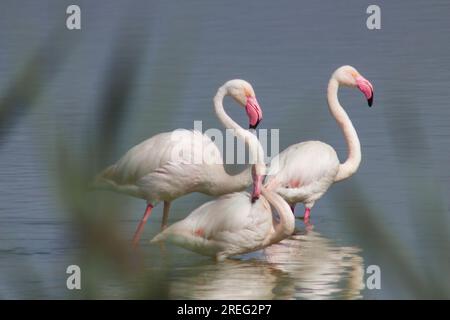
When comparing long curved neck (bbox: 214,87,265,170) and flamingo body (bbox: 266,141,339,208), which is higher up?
long curved neck (bbox: 214,87,265,170)

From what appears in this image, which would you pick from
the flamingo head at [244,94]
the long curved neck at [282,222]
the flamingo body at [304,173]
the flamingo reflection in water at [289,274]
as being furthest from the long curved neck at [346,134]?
the long curved neck at [282,222]

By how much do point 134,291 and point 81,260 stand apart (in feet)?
0.31

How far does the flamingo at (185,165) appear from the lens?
6.89 meters

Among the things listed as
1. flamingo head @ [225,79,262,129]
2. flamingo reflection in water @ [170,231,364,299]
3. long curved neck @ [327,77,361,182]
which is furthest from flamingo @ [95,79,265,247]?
long curved neck @ [327,77,361,182]

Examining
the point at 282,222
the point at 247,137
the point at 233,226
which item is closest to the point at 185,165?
the point at 247,137

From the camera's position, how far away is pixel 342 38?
1287 centimetres

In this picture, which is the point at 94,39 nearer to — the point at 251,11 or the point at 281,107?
the point at 281,107

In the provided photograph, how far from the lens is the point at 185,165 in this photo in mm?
6957

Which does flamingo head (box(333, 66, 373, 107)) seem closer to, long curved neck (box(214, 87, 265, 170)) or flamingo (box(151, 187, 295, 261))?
long curved neck (box(214, 87, 265, 170))

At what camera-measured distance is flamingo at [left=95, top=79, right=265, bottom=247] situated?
22.6 feet

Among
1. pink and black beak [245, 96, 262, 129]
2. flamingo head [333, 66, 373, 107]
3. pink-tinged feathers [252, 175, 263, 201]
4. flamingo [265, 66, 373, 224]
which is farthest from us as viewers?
flamingo head [333, 66, 373, 107]

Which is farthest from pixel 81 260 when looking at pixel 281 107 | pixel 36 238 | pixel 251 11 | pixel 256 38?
pixel 251 11

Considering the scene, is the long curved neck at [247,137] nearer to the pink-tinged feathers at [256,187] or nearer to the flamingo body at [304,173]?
the pink-tinged feathers at [256,187]

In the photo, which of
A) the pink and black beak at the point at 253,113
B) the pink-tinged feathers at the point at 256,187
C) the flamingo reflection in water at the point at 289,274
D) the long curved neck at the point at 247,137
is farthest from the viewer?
the pink and black beak at the point at 253,113
